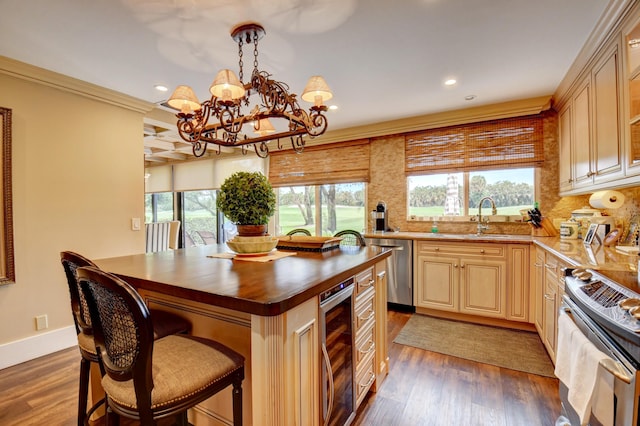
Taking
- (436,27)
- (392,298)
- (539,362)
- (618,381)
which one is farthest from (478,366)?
(436,27)

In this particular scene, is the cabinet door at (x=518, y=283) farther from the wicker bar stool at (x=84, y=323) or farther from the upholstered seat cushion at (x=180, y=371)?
the wicker bar stool at (x=84, y=323)

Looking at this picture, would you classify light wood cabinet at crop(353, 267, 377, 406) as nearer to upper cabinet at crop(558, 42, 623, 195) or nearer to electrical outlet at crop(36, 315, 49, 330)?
upper cabinet at crop(558, 42, 623, 195)

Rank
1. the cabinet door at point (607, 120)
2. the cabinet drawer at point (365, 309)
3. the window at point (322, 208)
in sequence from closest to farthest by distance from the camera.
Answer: the cabinet drawer at point (365, 309)
the cabinet door at point (607, 120)
the window at point (322, 208)

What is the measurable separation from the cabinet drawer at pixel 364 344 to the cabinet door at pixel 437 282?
1727mm

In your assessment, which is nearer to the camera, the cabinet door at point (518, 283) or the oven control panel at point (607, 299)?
the oven control panel at point (607, 299)

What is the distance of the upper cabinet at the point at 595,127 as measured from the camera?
6.22 feet

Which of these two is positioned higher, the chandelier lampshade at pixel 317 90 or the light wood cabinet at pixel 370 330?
the chandelier lampshade at pixel 317 90

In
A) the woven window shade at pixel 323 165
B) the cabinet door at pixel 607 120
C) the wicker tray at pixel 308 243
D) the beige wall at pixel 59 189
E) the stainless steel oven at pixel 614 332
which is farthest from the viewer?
the woven window shade at pixel 323 165

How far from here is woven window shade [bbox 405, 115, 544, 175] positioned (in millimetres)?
3334

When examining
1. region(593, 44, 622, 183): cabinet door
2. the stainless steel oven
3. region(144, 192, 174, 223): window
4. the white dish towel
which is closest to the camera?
the stainless steel oven

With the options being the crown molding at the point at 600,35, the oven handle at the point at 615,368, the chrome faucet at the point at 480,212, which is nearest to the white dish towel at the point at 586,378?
the oven handle at the point at 615,368

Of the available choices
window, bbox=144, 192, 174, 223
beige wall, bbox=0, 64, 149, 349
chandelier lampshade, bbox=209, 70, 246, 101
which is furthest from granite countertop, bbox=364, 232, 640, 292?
window, bbox=144, 192, 174, 223

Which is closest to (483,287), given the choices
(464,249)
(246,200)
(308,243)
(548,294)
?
(464,249)

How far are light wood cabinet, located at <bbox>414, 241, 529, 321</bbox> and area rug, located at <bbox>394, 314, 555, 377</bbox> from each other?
0.17 meters
